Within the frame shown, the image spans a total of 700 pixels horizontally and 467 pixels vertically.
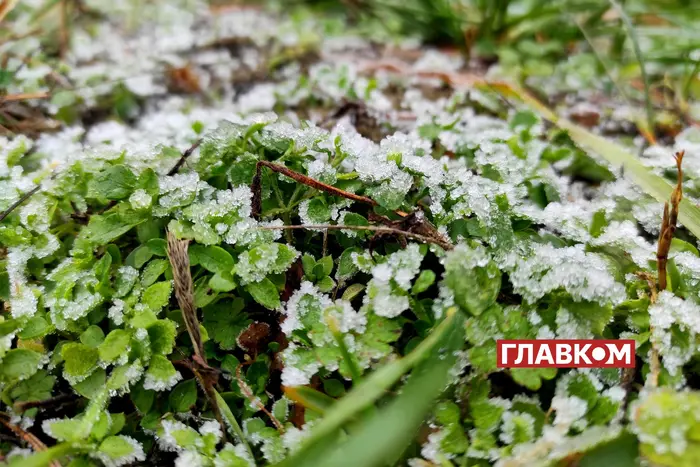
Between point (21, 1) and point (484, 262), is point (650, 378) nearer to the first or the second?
point (484, 262)

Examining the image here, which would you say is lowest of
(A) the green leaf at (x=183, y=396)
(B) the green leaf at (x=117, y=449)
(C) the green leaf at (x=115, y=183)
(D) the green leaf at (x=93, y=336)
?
(B) the green leaf at (x=117, y=449)

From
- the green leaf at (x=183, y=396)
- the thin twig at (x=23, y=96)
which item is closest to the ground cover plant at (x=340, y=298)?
the green leaf at (x=183, y=396)

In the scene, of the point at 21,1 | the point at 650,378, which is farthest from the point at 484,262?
the point at 21,1

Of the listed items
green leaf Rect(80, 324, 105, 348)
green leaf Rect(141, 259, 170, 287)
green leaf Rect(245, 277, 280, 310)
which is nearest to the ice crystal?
green leaf Rect(245, 277, 280, 310)

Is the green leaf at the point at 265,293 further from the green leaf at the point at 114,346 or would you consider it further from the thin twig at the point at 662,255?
the thin twig at the point at 662,255

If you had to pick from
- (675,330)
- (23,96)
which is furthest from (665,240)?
(23,96)

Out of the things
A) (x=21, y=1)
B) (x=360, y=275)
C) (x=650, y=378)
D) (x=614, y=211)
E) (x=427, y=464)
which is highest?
(x=21, y=1)
